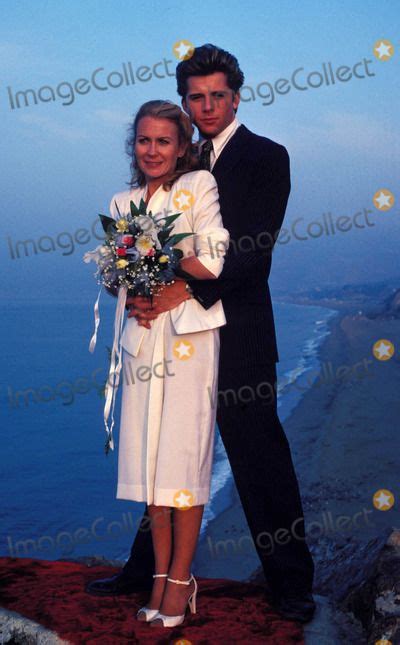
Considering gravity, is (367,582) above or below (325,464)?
above

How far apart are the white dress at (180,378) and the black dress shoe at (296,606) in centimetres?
80

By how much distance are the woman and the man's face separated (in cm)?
28

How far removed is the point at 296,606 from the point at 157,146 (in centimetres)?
242

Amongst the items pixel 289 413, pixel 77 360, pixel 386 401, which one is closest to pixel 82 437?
pixel 289 413

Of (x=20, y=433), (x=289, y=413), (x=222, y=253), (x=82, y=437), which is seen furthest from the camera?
(x=20, y=433)

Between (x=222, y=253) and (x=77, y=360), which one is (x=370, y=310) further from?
(x=222, y=253)

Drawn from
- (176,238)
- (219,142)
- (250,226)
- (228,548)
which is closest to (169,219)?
(176,238)

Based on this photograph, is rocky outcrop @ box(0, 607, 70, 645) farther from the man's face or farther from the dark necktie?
the man's face

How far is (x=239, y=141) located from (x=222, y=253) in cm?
74

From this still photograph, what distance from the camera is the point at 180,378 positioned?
3982 millimetres

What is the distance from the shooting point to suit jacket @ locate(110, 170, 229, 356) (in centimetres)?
391

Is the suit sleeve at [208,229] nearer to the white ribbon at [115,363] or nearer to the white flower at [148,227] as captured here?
the white flower at [148,227]

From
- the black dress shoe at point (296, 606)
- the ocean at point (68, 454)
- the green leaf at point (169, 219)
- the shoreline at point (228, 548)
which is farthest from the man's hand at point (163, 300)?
the shoreline at point (228, 548)

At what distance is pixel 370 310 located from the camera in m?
50.4
